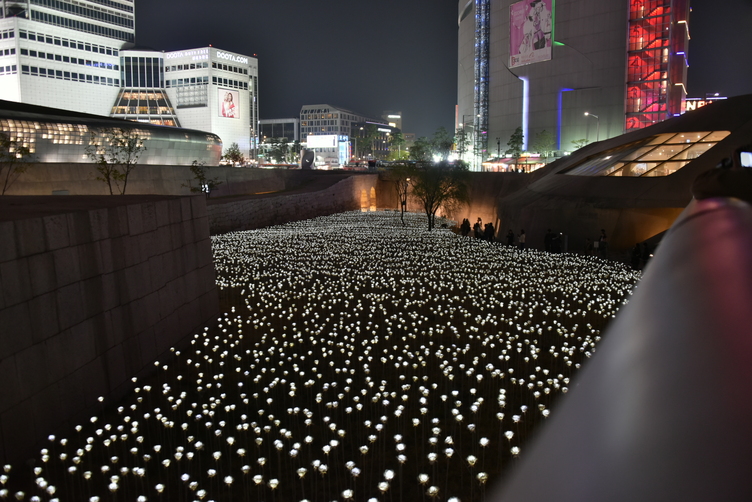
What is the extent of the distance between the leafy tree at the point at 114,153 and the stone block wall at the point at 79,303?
20.3 meters

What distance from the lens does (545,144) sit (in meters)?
72.1

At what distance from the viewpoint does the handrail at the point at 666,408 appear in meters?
0.76

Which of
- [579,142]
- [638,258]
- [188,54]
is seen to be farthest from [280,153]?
[638,258]

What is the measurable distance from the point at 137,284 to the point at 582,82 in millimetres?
72146

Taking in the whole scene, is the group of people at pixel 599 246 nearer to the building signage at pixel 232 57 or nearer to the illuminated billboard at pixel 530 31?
the illuminated billboard at pixel 530 31

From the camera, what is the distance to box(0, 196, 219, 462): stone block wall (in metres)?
7.13

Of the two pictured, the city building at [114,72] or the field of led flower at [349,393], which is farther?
the city building at [114,72]

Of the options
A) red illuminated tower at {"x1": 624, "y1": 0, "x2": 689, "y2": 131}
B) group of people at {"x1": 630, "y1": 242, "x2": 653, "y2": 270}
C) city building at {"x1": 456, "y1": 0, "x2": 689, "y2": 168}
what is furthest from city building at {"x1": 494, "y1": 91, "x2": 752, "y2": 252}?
red illuminated tower at {"x1": 624, "y1": 0, "x2": 689, "y2": 131}

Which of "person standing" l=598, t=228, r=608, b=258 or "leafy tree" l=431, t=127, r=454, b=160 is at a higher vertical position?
"leafy tree" l=431, t=127, r=454, b=160

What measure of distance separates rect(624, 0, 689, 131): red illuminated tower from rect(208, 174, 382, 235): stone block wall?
111ft

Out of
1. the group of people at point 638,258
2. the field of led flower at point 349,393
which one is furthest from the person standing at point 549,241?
the field of led flower at point 349,393

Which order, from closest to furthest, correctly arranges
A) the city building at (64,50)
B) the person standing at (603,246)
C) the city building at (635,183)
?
the person standing at (603,246)
the city building at (635,183)
the city building at (64,50)

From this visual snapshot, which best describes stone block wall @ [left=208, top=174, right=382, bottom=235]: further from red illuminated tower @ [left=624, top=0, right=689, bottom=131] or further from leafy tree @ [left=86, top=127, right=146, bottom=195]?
red illuminated tower @ [left=624, top=0, right=689, bottom=131]

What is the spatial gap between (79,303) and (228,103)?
4132 inches
